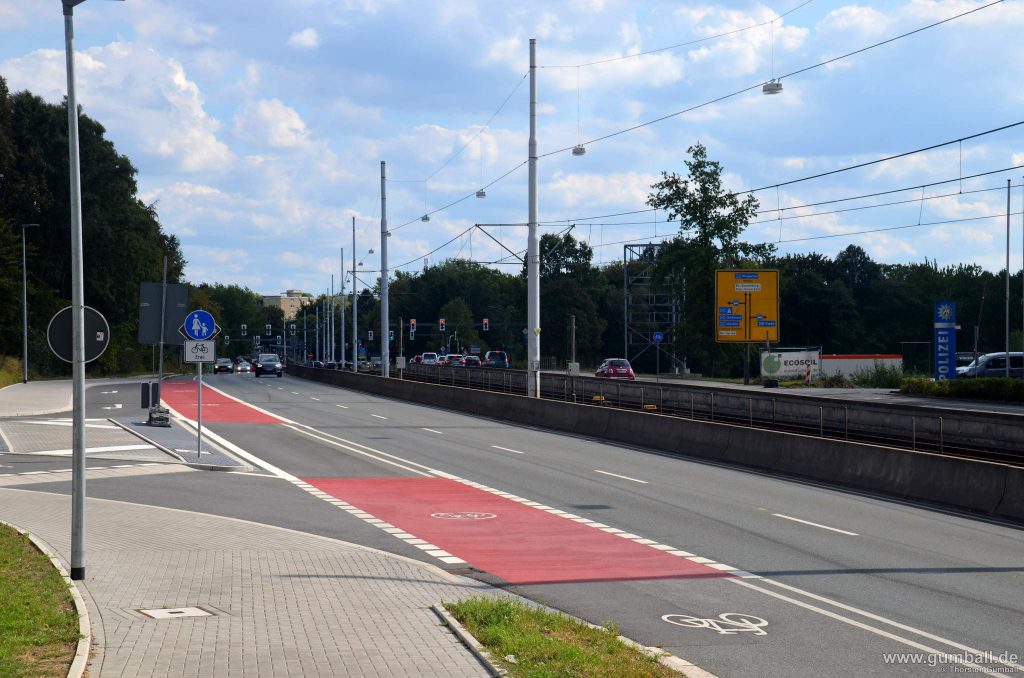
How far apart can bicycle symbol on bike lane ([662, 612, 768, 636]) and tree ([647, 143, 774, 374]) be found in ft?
248

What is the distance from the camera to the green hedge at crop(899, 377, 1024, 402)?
143ft

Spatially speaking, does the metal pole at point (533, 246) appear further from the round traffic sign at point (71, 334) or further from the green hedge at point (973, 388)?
the round traffic sign at point (71, 334)

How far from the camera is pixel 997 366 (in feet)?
179

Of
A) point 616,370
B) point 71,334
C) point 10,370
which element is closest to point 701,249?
point 616,370

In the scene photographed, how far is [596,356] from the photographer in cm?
13625

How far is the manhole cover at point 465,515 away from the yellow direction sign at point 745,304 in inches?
1834

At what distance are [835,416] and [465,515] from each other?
47.9 feet

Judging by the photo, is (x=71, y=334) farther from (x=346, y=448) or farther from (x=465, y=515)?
(x=346, y=448)

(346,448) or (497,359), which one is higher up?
(497,359)

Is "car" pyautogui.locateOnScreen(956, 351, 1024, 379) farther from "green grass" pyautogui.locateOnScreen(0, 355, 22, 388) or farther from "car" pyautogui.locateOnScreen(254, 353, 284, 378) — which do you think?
"green grass" pyautogui.locateOnScreen(0, 355, 22, 388)

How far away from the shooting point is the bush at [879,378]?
56375mm

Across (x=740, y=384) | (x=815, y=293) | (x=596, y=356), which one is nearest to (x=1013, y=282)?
(x=815, y=293)

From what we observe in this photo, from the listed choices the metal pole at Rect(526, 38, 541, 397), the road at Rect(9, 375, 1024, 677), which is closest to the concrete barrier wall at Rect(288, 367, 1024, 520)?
the road at Rect(9, 375, 1024, 677)

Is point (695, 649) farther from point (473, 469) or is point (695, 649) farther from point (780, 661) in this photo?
point (473, 469)
